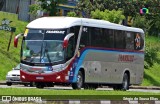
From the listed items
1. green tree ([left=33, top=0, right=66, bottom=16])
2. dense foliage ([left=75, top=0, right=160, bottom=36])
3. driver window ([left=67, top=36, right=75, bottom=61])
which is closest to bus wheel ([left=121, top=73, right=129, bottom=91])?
driver window ([left=67, top=36, right=75, bottom=61])

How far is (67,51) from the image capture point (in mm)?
27797

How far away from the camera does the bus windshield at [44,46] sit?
27656 millimetres

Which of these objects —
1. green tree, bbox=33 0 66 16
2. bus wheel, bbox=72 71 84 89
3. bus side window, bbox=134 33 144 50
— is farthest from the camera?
green tree, bbox=33 0 66 16

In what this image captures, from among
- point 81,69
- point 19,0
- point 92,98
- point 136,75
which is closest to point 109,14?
point 19,0

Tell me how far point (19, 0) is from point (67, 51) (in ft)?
133

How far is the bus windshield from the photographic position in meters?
27.7

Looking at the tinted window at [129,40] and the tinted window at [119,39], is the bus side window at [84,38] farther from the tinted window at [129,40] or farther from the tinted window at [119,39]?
the tinted window at [129,40]

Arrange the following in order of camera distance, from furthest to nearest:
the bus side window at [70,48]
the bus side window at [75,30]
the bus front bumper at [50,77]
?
the bus side window at [75,30] → the bus side window at [70,48] → the bus front bumper at [50,77]

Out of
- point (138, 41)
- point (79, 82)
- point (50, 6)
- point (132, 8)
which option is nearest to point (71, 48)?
point (79, 82)

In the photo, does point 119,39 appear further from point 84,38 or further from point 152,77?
point 152,77

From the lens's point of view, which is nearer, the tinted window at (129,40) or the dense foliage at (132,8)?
the tinted window at (129,40)

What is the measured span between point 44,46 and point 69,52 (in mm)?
1269

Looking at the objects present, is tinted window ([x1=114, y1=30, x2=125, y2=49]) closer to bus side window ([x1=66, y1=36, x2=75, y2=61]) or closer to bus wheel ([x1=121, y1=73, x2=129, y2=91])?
bus wheel ([x1=121, y1=73, x2=129, y2=91])

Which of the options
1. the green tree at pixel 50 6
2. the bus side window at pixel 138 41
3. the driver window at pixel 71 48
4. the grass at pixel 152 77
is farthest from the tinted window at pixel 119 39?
the green tree at pixel 50 6
